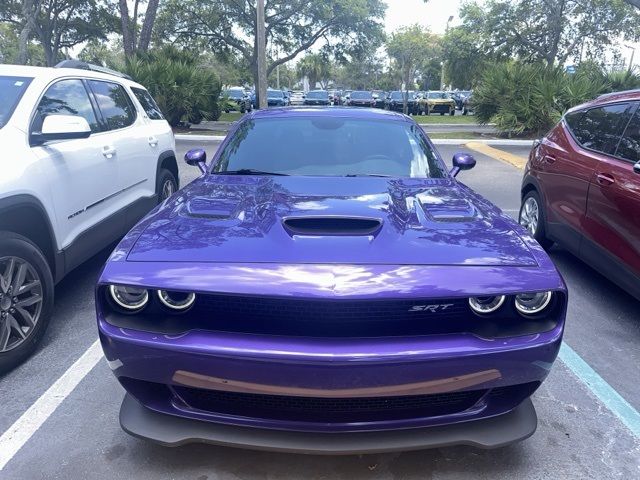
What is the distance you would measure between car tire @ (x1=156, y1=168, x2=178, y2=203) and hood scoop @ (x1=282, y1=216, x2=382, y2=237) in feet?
12.4

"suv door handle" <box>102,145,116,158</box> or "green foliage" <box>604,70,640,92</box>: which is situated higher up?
"suv door handle" <box>102,145,116,158</box>

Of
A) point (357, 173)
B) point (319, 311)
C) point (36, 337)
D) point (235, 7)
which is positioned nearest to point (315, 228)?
point (319, 311)

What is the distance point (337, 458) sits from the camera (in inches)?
103

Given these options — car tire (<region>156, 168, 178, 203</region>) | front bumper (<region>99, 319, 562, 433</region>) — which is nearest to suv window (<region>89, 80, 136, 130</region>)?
car tire (<region>156, 168, 178, 203</region>)

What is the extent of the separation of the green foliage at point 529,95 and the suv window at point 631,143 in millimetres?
12684

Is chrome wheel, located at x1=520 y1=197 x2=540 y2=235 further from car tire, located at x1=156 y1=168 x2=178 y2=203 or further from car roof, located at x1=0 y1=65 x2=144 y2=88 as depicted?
car roof, located at x1=0 y1=65 x2=144 y2=88

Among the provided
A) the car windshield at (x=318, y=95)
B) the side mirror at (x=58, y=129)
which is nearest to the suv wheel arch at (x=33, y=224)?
the side mirror at (x=58, y=129)

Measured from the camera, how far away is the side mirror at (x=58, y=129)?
11.7 ft

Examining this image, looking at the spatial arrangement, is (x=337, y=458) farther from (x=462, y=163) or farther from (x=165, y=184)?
(x=165, y=184)

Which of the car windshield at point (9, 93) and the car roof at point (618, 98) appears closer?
the car windshield at point (9, 93)

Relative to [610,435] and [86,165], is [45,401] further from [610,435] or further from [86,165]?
[610,435]

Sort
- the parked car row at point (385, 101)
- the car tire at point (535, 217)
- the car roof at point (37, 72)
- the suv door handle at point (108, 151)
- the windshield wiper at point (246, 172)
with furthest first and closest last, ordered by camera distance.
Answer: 1. the parked car row at point (385, 101)
2. the car tire at point (535, 217)
3. the suv door handle at point (108, 151)
4. the car roof at point (37, 72)
5. the windshield wiper at point (246, 172)

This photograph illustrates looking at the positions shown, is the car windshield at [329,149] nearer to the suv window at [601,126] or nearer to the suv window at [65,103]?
the suv window at [65,103]

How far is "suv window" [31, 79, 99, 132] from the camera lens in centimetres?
393
